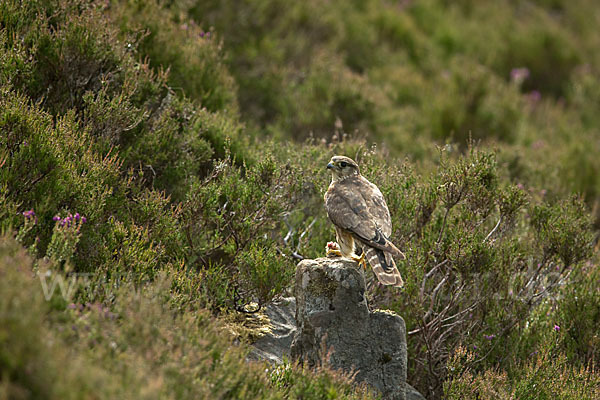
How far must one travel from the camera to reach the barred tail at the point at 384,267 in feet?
15.3

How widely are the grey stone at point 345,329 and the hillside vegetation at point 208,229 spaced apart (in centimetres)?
37

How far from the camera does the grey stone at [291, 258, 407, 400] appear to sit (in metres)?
4.98

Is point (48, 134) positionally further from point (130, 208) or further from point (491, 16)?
point (491, 16)

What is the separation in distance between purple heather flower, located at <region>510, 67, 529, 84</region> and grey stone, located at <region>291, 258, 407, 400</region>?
11406mm

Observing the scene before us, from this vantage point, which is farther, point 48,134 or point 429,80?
point 429,80

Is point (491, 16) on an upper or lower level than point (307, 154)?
upper

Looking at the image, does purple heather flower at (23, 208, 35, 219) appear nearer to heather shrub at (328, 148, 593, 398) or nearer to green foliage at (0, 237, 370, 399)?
green foliage at (0, 237, 370, 399)

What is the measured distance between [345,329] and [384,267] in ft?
2.06

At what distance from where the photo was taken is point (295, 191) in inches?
262

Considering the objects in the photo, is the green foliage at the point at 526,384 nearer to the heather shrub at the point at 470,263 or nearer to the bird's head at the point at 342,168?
the heather shrub at the point at 470,263

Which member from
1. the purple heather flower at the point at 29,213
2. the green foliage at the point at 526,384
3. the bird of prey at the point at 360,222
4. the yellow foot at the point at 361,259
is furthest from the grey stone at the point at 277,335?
the purple heather flower at the point at 29,213

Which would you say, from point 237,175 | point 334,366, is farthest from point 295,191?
point 334,366

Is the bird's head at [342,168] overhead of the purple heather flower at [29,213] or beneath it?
overhead

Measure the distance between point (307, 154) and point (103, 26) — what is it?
2.74 meters
